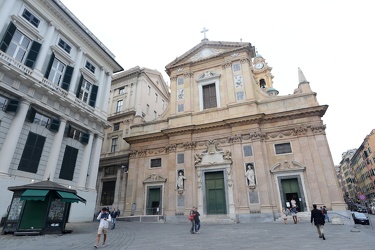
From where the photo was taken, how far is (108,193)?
88.9 ft

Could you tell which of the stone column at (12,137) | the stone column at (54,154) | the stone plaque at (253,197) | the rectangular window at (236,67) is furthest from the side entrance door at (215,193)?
the stone column at (12,137)

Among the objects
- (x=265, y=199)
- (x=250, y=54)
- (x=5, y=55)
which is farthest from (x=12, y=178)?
(x=250, y=54)

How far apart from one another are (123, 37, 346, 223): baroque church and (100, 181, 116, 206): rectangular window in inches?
207

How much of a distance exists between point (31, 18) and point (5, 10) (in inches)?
93.7

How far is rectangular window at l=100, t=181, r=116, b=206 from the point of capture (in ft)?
87.4

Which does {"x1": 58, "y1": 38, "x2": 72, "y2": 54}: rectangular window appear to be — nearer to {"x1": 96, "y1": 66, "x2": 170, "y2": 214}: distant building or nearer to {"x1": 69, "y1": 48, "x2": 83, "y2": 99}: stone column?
{"x1": 69, "y1": 48, "x2": 83, "y2": 99}: stone column

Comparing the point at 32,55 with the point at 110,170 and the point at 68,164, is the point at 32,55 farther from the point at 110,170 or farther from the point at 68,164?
the point at 110,170

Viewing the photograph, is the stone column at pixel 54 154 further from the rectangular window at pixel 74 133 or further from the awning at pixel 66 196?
the awning at pixel 66 196

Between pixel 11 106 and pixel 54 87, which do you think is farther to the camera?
pixel 54 87

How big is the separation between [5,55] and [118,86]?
63.4 ft

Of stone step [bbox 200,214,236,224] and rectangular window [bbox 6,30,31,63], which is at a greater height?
rectangular window [bbox 6,30,31,63]

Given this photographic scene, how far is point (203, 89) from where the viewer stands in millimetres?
24969

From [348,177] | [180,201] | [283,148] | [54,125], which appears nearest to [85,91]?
[54,125]

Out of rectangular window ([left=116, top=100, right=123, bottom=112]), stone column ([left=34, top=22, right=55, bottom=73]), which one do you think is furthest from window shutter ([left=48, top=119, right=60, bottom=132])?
rectangular window ([left=116, top=100, right=123, bottom=112])
